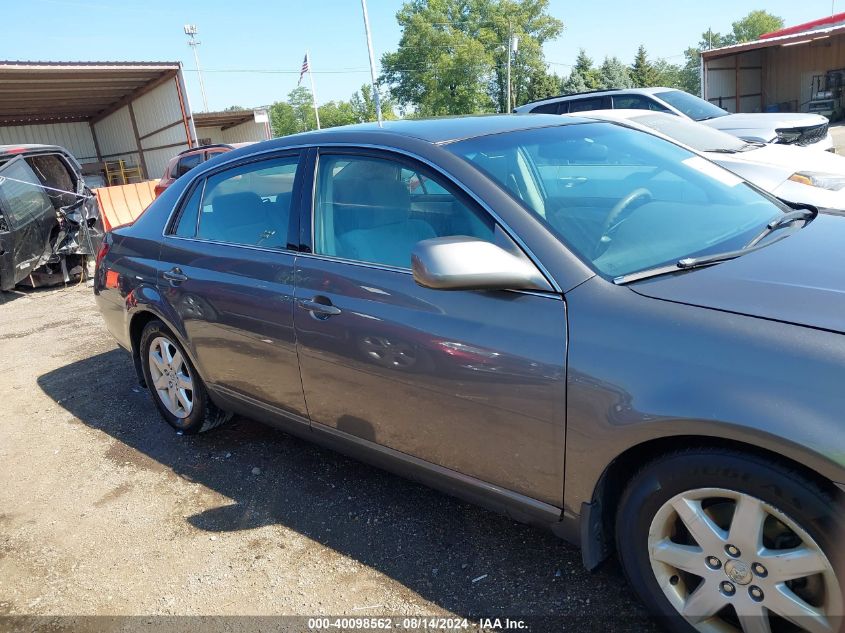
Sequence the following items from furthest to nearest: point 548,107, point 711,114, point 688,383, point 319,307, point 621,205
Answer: point 548,107, point 711,114, point 319,307, point 621,205, point 688,383

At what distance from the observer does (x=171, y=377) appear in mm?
3949

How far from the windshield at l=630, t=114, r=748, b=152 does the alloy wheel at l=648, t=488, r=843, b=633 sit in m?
5.86

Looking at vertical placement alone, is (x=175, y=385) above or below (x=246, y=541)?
above

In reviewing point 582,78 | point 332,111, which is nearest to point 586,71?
point 582,78

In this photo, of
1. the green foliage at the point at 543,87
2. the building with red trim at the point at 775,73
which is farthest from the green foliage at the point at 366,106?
the building with red trim at the point at 775,73

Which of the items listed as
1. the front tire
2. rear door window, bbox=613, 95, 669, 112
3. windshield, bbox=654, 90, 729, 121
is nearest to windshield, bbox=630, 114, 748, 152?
rear door window, bbox=613, 95, 669, 112

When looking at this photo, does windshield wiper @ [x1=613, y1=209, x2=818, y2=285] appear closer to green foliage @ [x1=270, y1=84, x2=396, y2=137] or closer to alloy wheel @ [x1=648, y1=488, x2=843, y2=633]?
alloy wheel @ [x1=648, y1=488, x2=843, y2=633]

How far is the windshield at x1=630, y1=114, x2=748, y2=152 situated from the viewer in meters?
7.03

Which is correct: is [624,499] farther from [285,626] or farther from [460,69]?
[460,69]

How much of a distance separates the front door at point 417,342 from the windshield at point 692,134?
518 cm

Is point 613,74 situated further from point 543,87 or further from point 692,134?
point 692,134

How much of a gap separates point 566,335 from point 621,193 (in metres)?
0.89

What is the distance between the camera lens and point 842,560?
1.64 meters

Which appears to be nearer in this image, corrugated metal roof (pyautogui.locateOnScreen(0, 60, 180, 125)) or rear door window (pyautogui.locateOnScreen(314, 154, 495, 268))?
rear door window (pyautogui.locateOnScreen(314, 154, 495, 268))
